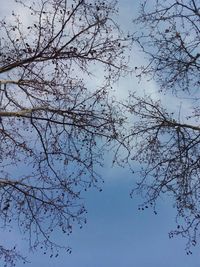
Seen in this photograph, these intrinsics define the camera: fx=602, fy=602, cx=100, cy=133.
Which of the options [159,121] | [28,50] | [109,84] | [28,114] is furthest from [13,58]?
[159,121]

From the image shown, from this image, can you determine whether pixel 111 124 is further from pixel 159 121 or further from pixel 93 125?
pixel 159 121

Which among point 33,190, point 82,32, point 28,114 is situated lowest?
point 33,190

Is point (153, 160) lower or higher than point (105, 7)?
lower

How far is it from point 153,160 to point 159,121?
0.87 metres

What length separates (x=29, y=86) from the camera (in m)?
12.6

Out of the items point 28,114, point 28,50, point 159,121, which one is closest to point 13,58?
point 28,50

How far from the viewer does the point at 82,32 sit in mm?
12234

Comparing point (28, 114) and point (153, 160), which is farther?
point (153, 160)

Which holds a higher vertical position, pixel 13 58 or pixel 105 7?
pixel 105 7

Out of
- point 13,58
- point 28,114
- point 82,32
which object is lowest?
point 28,114

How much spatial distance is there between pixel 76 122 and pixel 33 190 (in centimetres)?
173

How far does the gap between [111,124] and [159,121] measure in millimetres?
1136

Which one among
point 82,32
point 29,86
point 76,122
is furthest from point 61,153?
point 82,32

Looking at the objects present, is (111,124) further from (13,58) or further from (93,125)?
(13,58)
